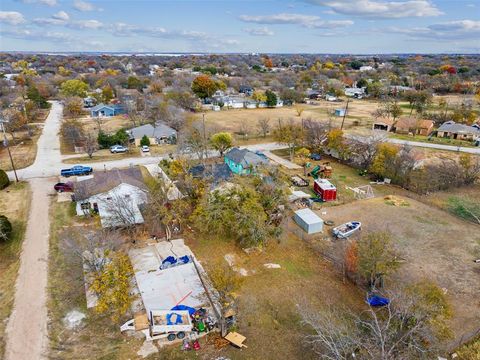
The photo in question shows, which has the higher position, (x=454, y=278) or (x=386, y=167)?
(x=386, y=167)

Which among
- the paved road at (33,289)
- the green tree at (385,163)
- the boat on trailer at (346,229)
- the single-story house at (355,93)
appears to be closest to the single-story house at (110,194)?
the paved road at (33,289)

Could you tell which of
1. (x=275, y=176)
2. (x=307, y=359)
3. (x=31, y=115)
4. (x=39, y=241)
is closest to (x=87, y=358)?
(x=307, y=359)

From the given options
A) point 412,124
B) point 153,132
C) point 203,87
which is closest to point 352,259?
point 153,132

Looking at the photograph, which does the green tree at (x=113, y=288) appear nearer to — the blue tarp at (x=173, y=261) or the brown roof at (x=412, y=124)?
the blue tarp at (x=173, y=261)

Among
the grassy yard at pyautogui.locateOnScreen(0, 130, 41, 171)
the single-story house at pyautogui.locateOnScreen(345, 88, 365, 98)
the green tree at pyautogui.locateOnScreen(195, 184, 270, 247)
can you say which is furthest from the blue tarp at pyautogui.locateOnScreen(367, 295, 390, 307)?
the single-story house at pyautogui.locateOnScreen(345, 88, 365, 98)

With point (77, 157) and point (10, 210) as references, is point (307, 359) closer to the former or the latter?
point (10, 210)

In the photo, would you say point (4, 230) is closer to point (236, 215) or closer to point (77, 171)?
point (77, 171)

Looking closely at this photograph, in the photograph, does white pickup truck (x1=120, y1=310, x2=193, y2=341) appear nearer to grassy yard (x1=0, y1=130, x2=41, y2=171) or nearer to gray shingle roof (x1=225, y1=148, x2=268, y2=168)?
gray shingle roof (x1=225, y1=148, x2=268, y2=168)
